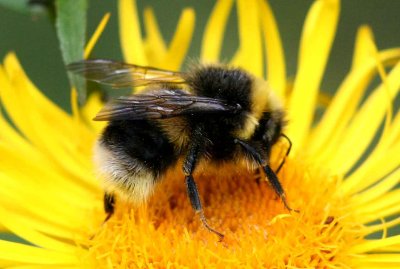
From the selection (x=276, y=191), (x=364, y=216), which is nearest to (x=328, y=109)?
(x=364, y=216)

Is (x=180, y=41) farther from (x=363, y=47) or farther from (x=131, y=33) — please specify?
(x=363, y=47)

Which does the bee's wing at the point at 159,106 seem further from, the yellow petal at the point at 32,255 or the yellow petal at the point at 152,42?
the yellow petal at the point at 152,42

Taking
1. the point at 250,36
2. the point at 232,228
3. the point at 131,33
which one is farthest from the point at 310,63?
the point at 232,228

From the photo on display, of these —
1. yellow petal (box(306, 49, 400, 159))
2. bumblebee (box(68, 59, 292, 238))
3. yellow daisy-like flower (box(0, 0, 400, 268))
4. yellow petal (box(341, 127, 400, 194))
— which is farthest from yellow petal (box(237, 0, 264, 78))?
bumblebee (box(68, 59, 292, 238))

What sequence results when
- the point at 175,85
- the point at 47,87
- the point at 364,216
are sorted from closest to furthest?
the point at 175,85
the point at 364,216
the point at 47,87

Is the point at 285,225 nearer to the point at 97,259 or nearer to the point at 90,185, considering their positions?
the point at 97,259

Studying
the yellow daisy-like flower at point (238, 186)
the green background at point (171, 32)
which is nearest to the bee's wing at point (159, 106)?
the yellow daisy-like flower at point (238, 186)
